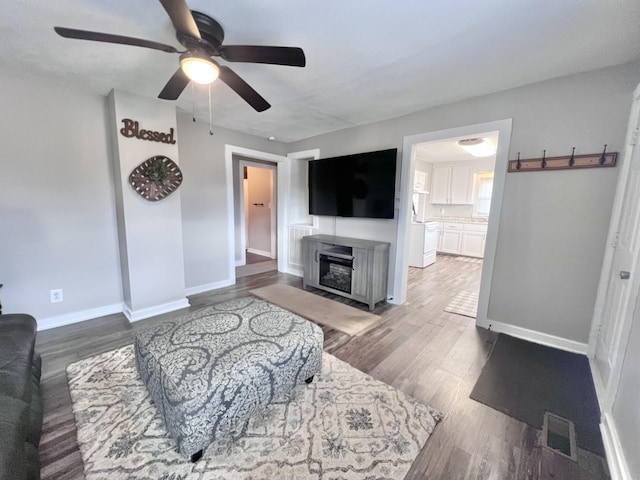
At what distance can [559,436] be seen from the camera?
57.7 inches

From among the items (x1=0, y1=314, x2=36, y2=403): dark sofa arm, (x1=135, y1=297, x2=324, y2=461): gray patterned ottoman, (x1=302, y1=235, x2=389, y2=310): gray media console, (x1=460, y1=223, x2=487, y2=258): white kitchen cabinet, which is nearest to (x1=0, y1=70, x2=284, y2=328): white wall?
(x1=0, y1=314, x2=36, y2=403): dark sofa arm

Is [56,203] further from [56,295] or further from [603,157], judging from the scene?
[603,157]

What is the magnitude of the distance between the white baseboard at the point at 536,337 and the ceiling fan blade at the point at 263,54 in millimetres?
2951

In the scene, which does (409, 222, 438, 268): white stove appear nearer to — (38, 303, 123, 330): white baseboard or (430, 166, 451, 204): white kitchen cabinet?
(430, 166, 451, 204): white kitchen cabinet

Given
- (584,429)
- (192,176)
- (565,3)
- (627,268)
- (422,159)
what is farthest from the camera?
(422,159)

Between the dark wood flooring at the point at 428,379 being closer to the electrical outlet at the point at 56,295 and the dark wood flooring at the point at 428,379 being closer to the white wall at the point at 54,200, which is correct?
the electrical outlet at the point at 56,295

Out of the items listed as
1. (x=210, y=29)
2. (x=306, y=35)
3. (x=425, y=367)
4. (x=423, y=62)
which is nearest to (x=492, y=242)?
(x=425, y=367)

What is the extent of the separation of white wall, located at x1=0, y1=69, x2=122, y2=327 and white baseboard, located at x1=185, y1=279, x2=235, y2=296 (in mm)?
919

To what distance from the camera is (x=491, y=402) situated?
172cm

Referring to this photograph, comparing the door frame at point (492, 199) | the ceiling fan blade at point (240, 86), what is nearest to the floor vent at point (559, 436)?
the door frame at point (492, 199)

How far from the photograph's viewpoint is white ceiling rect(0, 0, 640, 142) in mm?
1459

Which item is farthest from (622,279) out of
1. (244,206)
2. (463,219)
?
(244,206)

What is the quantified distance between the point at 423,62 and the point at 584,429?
2650mm

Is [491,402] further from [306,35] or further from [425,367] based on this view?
[306,35]
